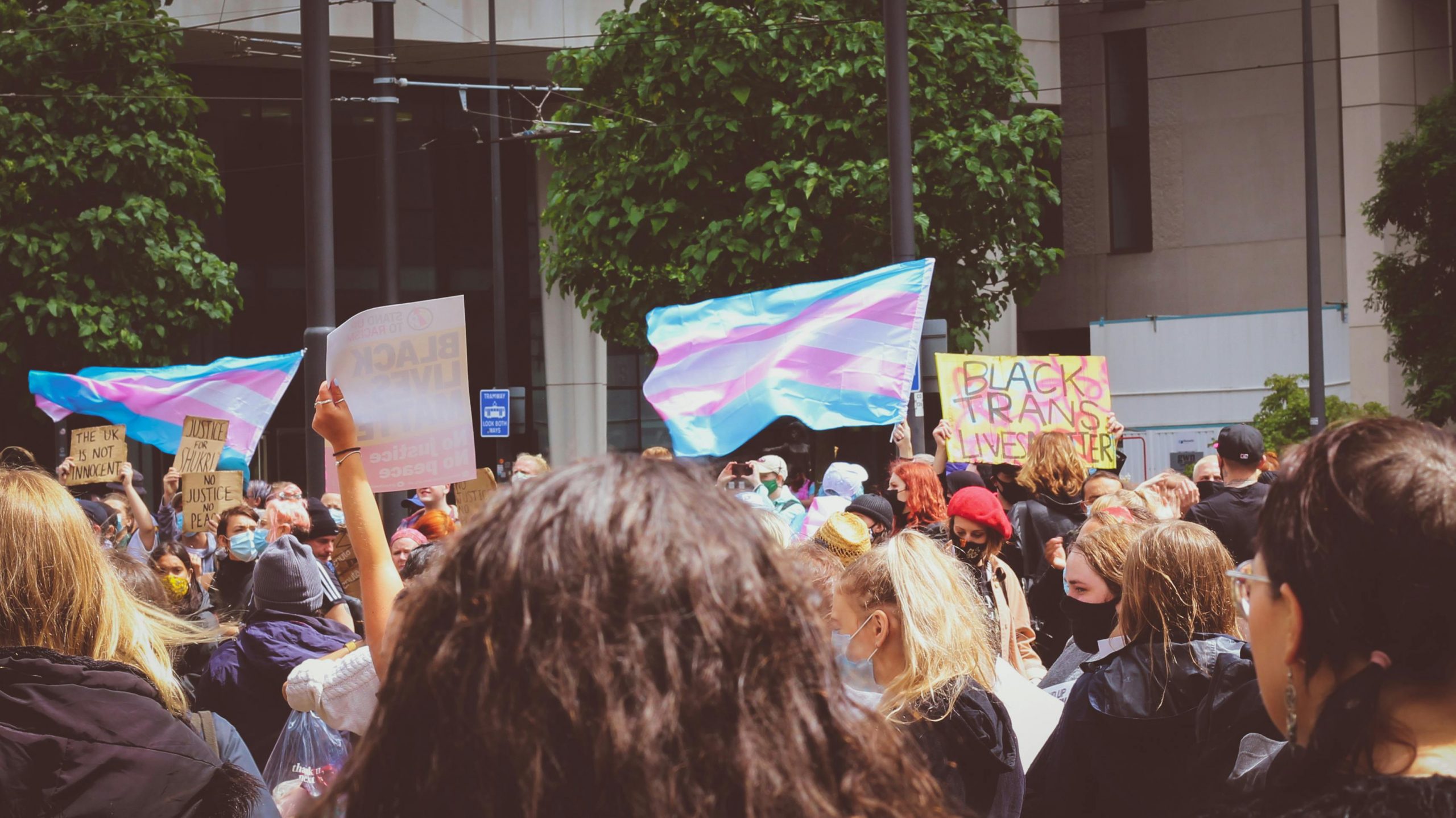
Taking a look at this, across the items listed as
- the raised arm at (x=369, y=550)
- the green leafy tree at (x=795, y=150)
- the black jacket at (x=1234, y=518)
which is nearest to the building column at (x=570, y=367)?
the green leafy tree at (x=795, y=150)

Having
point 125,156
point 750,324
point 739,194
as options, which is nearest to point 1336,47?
point 739,194

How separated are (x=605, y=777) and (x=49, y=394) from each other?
12.8 m

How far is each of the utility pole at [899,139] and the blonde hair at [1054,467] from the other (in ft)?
9.01

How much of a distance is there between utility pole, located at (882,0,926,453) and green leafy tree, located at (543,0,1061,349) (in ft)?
18.5

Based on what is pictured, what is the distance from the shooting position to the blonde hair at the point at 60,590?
271 cm

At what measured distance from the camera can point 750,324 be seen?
835 cm

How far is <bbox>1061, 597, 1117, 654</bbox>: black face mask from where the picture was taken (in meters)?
4.41

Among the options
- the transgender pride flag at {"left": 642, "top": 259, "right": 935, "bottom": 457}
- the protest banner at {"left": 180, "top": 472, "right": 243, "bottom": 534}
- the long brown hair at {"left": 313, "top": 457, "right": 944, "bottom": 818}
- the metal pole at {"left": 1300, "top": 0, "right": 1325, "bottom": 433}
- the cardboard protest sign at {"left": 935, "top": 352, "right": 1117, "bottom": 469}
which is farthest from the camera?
the metal pole at {"left": 1300, "top": 0, "right": 1325, "bottom": 433}

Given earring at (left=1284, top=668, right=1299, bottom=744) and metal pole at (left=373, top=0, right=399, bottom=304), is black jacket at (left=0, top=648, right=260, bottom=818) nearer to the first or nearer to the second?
earring at (left=1284, top=668, right=1299, bottom=744)

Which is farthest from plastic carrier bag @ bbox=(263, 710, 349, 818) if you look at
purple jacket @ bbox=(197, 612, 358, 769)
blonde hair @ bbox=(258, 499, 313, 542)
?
blonde hair @ bbox=(258, 499, 313, 542)

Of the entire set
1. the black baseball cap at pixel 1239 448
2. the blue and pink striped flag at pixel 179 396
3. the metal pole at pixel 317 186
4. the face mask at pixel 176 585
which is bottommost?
the face mask at pixel 176 585

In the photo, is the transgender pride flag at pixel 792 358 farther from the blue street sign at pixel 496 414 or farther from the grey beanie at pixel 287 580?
the blue street sign at pixel 496 414

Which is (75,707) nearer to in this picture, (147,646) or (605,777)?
(147,646)

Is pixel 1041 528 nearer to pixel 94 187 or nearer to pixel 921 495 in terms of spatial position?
pixel 921 495
